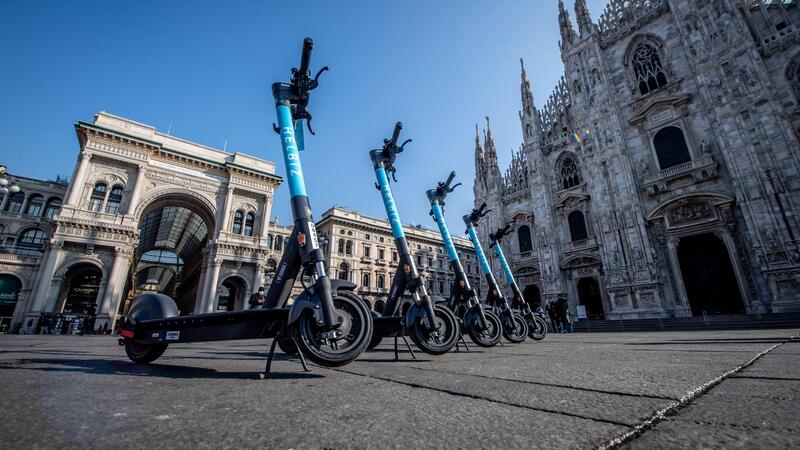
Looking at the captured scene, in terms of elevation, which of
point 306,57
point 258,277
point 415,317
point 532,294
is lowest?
point 415,317

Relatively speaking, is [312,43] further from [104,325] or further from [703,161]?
[104,325]

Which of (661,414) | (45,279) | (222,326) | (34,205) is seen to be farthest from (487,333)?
(34,205)

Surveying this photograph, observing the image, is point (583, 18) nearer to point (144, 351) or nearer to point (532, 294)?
point (532, 294)

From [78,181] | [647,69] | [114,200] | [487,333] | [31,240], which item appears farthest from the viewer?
[31,240]

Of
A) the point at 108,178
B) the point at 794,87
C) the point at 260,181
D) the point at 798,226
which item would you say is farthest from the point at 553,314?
the point at 108,178

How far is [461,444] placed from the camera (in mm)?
965

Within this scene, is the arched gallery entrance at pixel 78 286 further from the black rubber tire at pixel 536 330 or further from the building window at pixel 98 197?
the black rubber tire at pixel 536 330

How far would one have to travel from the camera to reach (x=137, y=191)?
21594mm

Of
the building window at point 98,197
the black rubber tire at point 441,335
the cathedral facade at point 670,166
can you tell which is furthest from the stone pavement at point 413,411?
the building window at point 98,197

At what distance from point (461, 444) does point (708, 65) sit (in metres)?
22.2

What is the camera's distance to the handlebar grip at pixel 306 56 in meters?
3.33

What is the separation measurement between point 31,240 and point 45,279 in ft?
46.0

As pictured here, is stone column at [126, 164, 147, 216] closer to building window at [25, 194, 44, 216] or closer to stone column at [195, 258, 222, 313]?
stone column at [195, 258, 222, 313]

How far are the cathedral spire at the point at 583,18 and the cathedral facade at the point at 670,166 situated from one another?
91mm
